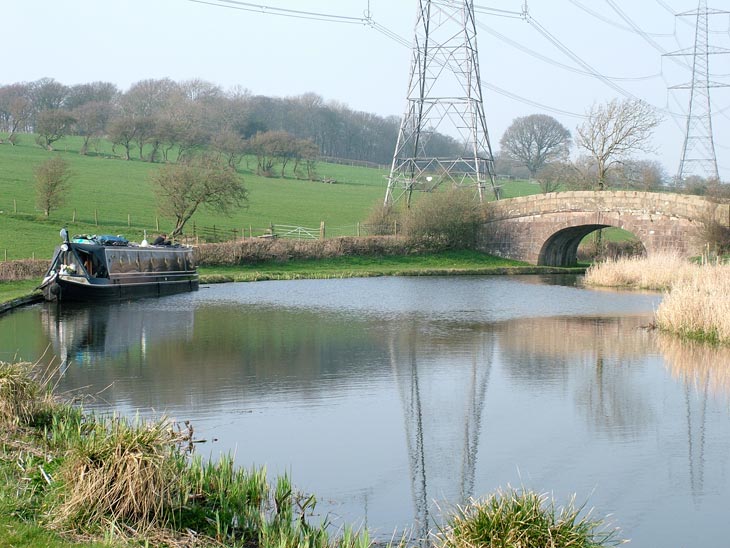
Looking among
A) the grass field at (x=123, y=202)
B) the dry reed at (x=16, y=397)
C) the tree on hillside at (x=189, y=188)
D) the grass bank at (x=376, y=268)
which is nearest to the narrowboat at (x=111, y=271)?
the grass bank at (x=376, y=268)

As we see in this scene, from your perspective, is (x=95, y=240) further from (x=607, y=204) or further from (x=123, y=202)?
(x=123, y=202)

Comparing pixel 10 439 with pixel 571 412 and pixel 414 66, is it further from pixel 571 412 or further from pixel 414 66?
pixel 414 66

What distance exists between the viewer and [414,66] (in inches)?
1757

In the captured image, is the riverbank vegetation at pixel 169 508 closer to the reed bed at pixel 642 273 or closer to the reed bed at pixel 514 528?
the reed bed at pixel 514 528

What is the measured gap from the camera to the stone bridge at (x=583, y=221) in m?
37.4

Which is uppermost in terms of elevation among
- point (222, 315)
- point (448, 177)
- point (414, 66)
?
point (414, 66)

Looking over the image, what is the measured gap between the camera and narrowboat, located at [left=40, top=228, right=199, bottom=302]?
2514cm

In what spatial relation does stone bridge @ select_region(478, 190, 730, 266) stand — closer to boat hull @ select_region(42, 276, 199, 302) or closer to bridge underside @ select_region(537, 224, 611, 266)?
bridge underside @ select_region(537, 224, 611, 266)

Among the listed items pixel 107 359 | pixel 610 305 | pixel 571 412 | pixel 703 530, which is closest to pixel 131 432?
pixel 703 530

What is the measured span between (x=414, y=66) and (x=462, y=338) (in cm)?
2791

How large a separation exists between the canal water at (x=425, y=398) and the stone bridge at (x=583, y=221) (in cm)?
1429

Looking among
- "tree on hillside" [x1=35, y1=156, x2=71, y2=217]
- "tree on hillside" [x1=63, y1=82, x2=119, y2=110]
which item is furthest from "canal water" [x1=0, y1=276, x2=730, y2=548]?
"tree on hillside" [x1=63, y1=82, x2=119, y2=110]

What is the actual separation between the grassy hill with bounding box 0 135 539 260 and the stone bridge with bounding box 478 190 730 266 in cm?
865

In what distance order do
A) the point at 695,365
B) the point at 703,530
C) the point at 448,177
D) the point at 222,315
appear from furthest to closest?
the point at 448,177
the point at 222,315
the point at 695,365
the point at 703,530
